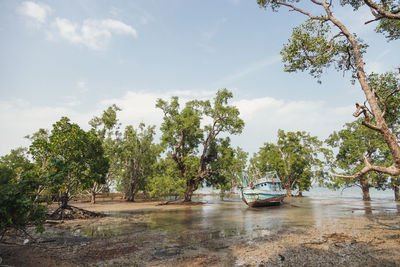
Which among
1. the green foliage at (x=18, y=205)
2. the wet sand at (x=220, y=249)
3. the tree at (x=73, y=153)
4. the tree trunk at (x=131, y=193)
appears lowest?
the tree trunk at (x=131, y=193)

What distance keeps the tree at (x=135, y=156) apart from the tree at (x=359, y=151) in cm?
3191

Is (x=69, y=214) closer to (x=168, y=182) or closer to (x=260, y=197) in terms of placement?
(x=168, y=182)

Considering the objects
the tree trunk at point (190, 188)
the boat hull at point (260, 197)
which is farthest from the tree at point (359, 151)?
the tree trunk at point (190, 188)

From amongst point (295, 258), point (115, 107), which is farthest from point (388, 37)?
point (115, 107)

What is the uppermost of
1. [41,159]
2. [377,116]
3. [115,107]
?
[115,107]

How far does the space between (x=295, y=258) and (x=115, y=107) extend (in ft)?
112

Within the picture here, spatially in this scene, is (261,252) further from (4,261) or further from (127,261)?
(4,261)

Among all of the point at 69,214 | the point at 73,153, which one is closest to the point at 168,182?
the point at 69,214

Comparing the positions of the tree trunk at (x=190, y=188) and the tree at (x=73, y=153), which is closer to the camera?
the tree at (x=73, y=153)

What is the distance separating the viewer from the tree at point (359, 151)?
30625mm

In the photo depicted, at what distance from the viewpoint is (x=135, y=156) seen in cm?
3869

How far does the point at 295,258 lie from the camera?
5.93m

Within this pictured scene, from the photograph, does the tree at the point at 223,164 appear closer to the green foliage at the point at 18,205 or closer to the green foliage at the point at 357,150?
the green foliage at the point at 357,150

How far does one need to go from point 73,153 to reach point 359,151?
38.3m
